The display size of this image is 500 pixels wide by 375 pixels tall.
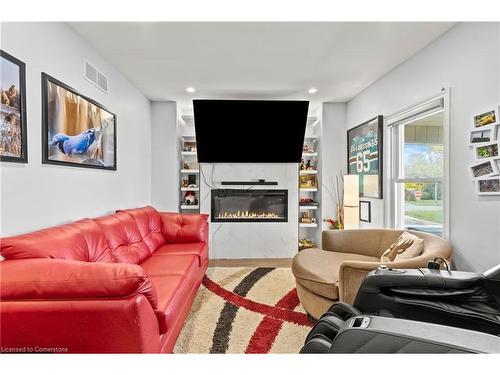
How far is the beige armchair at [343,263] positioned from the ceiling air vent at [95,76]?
2.65m

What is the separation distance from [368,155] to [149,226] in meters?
3.03

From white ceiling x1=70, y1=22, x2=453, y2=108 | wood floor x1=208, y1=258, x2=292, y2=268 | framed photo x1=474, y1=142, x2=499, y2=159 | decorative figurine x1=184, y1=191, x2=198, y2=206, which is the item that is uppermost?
white ceiling x1=70, y1=22, x2=453, y2=108

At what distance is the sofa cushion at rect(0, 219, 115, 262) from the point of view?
1.32m

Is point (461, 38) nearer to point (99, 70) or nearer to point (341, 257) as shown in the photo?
point (341, 257)

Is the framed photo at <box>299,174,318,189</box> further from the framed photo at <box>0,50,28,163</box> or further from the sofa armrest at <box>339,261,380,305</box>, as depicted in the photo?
the framed photo at <box>0,50,28,163</box>

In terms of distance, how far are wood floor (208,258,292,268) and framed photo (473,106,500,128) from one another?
Answer: 8.70 feet

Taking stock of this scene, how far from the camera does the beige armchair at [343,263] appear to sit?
1762mm

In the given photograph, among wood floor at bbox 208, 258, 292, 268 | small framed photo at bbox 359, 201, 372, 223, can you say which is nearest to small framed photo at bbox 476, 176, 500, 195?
small framed photo at bbox 359, 201, 372, 223

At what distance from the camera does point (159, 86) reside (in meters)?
3.45

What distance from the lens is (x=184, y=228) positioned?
310cm

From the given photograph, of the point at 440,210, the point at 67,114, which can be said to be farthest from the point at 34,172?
the point at 440,210

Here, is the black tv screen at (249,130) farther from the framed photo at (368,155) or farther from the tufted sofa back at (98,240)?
the tufted sofa back at (98,240)

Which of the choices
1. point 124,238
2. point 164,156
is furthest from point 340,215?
point 124,238

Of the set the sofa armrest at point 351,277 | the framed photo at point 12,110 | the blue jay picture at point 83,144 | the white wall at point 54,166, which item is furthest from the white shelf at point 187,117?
the sofa armrest at point 351,277
